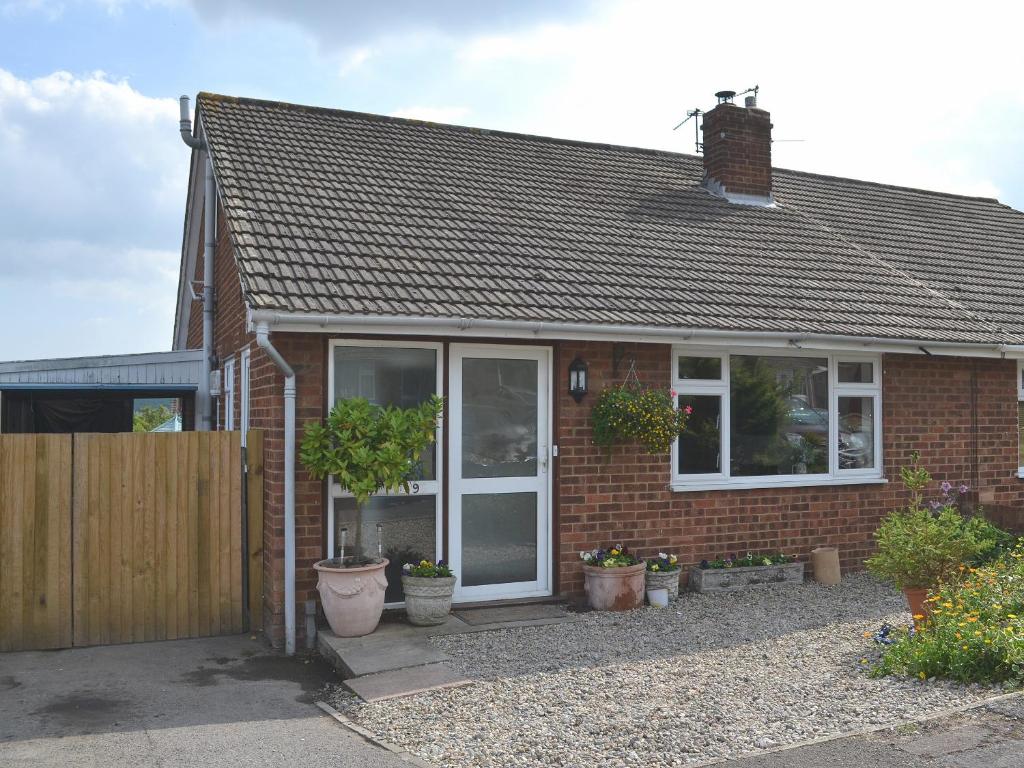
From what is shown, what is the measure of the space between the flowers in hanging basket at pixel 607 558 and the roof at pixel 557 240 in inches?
82.8

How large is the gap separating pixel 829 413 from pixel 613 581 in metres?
3.29

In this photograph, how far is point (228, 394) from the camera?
1051 cm

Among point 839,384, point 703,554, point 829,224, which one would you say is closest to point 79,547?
point 703,554

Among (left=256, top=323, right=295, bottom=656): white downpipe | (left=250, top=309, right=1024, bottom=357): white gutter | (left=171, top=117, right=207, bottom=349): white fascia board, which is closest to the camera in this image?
(left=250, top=309, right=1024, bottom=357): white gutter

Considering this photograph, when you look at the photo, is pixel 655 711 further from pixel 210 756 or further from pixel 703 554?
pixel 703 554

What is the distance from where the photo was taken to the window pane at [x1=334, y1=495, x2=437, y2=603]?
300 inches

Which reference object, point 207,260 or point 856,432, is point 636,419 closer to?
point 856,432

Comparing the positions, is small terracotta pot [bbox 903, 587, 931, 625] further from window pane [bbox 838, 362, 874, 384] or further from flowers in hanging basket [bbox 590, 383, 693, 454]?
window pane [bbox 838, 362, 874, 384]

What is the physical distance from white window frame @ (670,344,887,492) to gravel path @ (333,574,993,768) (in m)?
1.58

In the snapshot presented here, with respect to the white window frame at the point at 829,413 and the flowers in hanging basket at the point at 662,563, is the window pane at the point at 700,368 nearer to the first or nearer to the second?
the white window frame at the point at 829,413

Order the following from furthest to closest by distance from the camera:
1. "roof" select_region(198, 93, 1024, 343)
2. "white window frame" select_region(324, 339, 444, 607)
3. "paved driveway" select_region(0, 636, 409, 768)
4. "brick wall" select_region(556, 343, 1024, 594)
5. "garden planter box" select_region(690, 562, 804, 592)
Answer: "garden planter box" select_region(690, 562, 804, 592) < "brick wall" select_region(556, 343, 1024, 594) < "roof" select_region(198, 93, 1024, 343) < "white window frame" select_region(324, 339, 444, 607) < "paved driveway" select_region(0, 636, 409, 768)

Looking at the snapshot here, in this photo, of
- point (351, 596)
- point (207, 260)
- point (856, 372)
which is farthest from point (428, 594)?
point (207, 260)

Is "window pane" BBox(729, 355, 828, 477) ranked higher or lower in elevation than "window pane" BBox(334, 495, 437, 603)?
higher

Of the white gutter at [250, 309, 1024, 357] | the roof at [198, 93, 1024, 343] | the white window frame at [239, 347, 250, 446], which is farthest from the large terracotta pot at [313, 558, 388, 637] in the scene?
the white window frame at [239, 347, 250, 446]
